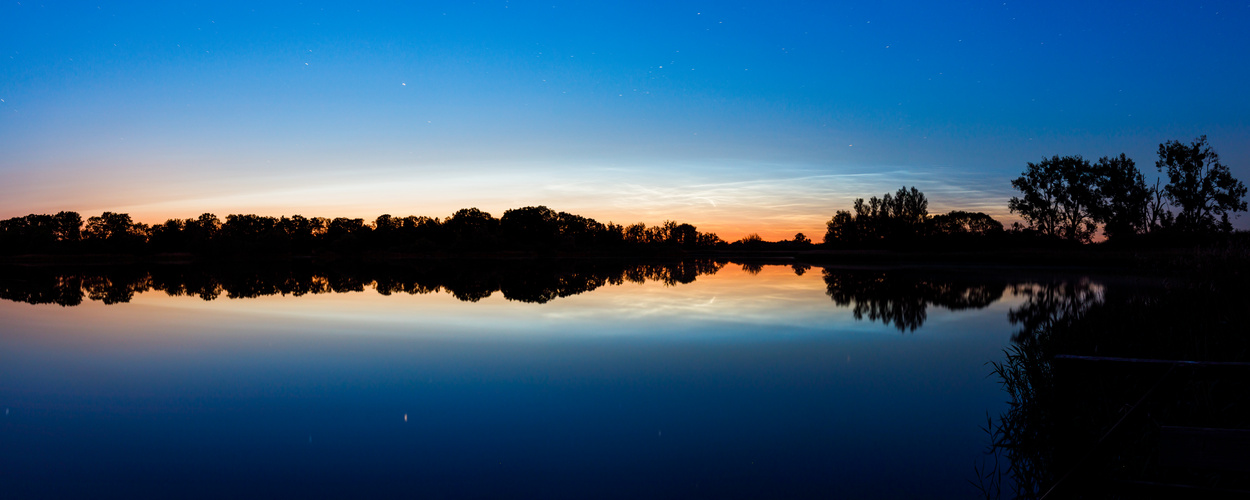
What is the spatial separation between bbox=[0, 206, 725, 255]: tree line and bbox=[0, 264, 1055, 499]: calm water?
92531mm

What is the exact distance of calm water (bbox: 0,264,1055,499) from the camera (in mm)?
5848

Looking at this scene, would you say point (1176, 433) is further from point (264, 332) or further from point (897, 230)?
point (897, 230)

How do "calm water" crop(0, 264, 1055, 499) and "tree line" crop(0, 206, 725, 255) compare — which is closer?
"calm water" crop(0, 264, 1055, 499)

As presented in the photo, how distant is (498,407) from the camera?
8211mm

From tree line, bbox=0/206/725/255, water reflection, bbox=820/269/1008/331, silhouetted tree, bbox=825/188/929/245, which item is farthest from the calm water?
tree line, bbox=0/206/725/255

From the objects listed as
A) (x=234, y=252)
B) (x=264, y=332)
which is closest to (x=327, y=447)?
(x=264, y=332)

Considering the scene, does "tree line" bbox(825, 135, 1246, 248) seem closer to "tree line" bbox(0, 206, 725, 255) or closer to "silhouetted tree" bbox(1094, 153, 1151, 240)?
"silhouetted tree" bbox(1094, 153, 1151, 240)

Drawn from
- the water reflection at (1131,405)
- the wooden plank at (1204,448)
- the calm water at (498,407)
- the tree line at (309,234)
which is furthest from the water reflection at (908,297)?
the tree line at (309,234)

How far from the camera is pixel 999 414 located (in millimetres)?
8133

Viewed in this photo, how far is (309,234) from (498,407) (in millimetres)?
139656

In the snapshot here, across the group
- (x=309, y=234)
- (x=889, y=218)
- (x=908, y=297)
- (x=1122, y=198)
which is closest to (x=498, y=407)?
(x=908, y=297)

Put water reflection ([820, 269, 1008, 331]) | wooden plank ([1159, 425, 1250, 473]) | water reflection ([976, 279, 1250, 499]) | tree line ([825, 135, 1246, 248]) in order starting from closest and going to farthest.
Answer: wooden plank ([1159, 425, 1250, 473]) < water reflection ([976, 279, 1250, 499]) < water reflection ([820, 269, 1008, 331]) < tree line ([825, 135, 1246, 248])

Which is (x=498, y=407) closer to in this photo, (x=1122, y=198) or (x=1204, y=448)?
(x=1204, y=448)

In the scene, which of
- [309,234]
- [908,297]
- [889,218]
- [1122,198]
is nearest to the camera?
[908,297]
